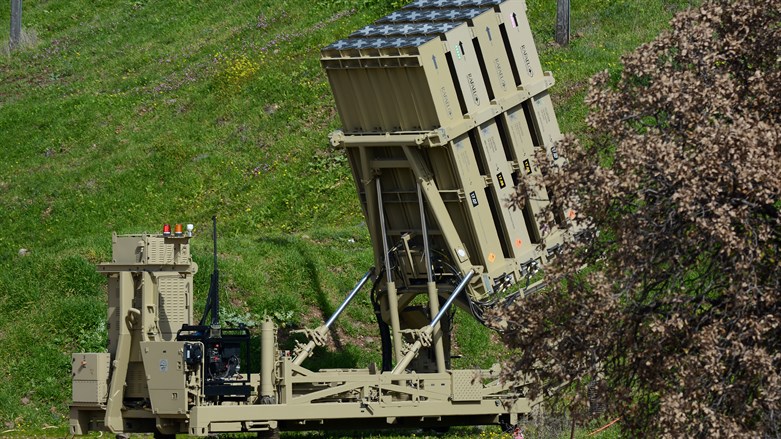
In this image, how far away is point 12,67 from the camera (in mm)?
42969

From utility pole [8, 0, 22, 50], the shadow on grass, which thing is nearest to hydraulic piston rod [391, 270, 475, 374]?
the shadow on grass

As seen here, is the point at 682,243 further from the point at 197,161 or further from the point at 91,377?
the point at 197,161

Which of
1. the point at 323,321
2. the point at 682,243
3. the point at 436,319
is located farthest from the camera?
the point at 323,321

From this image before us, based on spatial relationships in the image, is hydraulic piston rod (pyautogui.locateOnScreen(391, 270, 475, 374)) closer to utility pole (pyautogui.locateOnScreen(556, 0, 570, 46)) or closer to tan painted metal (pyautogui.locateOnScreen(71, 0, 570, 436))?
tan painted metal (pyautogui.locateOnScreen(71, 0, 570, 436))

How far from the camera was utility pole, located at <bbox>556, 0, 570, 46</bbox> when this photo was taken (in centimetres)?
3341

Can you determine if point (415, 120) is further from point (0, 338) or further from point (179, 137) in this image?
point (179, 137)

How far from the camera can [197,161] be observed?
105 feet

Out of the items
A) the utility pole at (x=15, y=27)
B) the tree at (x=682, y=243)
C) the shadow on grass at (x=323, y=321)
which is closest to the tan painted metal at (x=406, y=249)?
the shadow on grass at (x=323, y=321)

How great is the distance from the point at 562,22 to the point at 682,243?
2267 centimetres

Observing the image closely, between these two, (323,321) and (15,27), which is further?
(15,27)

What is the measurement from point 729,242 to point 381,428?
8.79 m

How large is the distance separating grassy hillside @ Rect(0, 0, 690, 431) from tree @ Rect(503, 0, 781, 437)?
35.9 ft

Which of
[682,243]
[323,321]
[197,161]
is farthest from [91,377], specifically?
[197,161]

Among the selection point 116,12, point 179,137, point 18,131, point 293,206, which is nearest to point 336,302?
point 293,206
